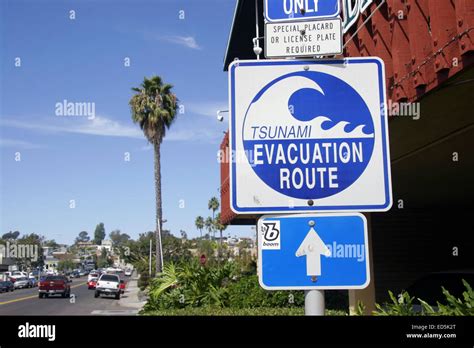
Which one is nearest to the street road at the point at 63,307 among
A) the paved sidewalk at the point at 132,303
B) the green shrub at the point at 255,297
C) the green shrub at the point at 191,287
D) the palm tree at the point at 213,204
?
the paved sidewalk at the point at 132,303

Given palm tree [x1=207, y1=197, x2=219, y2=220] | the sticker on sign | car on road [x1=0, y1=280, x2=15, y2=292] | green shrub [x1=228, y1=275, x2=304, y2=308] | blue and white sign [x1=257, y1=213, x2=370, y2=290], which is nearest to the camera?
blue and white sign [x1=257, y1=213, x2=370, y2=290]

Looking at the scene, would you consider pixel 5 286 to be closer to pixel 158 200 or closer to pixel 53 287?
pixel 53 287

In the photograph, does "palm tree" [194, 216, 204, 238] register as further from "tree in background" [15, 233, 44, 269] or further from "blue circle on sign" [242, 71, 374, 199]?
"blue circle on sign" [242, 71, 374, 199]

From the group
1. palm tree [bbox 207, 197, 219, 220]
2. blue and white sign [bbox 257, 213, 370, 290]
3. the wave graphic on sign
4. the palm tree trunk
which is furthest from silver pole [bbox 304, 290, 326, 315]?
palm tree [bbox 207, 197, 219, 220]

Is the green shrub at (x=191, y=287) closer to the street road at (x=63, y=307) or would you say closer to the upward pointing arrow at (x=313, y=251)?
the street road at (x=63, y=307)

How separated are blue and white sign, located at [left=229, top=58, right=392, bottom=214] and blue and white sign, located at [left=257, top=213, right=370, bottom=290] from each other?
0.06 meters

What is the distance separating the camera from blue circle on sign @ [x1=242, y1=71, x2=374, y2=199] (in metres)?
1.92

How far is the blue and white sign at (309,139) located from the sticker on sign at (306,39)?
0.06 m

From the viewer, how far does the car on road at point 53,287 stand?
118 ft

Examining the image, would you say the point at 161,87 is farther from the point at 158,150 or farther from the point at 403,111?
the point at 403,111

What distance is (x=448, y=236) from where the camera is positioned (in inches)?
665

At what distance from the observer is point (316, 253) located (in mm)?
1875

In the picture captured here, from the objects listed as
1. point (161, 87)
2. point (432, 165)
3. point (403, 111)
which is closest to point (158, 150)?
point (161, 87)
